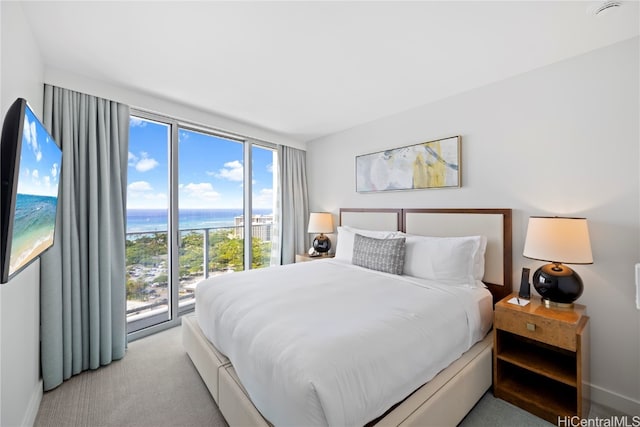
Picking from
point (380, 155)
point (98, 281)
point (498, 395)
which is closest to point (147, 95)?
point (98, 281)

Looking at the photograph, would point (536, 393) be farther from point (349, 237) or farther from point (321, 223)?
point (321, 223)

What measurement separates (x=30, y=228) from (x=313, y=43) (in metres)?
1.96

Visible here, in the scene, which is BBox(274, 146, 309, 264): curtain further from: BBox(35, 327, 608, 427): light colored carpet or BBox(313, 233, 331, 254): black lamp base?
BBox(35, 327, 608, 427): light colored carpet

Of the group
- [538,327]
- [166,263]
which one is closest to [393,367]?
[538,327]

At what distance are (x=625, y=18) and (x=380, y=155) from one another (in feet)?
6.98

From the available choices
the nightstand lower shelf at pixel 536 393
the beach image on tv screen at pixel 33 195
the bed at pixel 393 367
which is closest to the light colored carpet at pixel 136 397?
the bed at pixel 393 367

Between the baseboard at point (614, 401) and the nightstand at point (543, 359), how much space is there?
223 millimetres

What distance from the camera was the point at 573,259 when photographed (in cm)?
175

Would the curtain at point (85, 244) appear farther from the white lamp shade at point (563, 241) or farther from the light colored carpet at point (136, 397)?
the white lamp shade at point (563, 241)

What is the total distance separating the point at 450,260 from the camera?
2318 millimetres

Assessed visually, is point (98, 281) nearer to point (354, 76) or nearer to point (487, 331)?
point (354, 76)

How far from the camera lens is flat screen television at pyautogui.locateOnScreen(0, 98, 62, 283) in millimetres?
1039

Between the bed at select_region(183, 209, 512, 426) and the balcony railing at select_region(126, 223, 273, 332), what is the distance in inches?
36.9

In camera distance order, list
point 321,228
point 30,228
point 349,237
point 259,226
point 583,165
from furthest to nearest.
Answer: point 259,226
point 321,228
point 349,237
point 583,165
point 30,228
